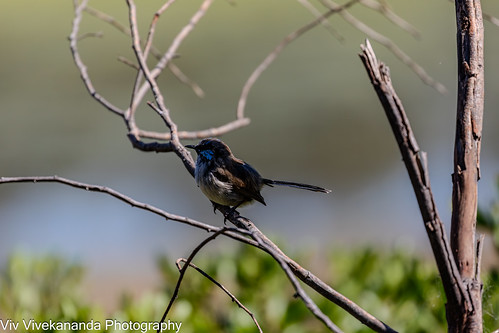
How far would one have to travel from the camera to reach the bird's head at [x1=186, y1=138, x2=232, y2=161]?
405 cm

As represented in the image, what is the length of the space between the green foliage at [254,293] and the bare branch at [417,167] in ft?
6.03

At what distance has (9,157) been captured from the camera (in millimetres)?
10711

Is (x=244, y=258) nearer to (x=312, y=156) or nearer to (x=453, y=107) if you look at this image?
(x=312, y=156)

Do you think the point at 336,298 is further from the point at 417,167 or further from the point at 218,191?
the point at 218,191

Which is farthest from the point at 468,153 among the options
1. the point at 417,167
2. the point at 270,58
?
the point at 270,58

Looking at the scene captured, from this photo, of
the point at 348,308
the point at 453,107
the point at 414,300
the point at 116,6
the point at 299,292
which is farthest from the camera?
the point at 116,6

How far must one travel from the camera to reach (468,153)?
171 cm

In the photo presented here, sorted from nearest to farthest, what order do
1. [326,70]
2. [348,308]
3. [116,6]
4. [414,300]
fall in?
1. [348,308]
2. [414,300]
3. [116,6]
4. [326,70]

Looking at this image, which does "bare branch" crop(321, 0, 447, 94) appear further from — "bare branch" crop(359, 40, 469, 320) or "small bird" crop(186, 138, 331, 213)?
"bare branch" crop(359, 40, 469, 320)

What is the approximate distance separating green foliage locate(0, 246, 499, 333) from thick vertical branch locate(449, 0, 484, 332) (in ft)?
5.87

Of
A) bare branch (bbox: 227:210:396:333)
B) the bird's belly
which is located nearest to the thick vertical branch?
bare branch (bbox: 227:210:396:333)

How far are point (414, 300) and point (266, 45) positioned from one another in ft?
32.2

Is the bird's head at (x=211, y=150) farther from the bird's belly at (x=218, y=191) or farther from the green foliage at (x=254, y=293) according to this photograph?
the green foliage at (x=254, y=293)

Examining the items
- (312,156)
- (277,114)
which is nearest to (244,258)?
(312,156)
